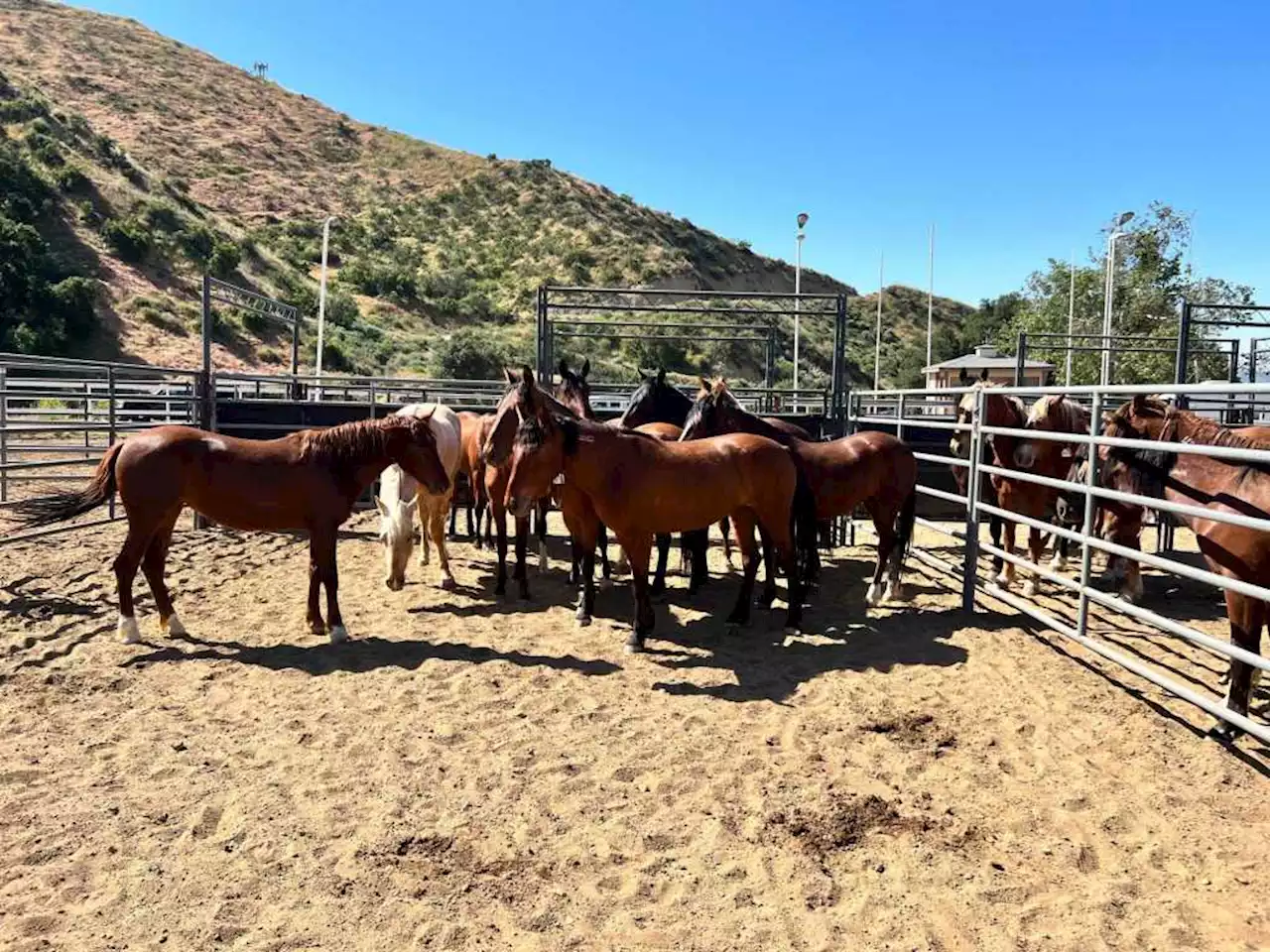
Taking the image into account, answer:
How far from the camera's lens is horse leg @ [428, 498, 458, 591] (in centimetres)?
692

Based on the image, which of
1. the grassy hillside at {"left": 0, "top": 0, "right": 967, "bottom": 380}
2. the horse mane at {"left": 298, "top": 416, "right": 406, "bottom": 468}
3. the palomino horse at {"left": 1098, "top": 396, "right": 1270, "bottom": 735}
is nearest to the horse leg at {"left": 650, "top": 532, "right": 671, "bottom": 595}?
the horse mane at {"left": 298, "top": 416, "right": 406, "bottom": 468}

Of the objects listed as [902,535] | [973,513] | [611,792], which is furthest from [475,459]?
[611,792]

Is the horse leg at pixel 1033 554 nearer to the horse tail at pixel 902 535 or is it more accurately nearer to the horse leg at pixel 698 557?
the horse tail at pixel 902 535

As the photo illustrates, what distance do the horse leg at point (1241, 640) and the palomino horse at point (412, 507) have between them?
469cm

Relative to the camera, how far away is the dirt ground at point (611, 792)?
99.3 inches

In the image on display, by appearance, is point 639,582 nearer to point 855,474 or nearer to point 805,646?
point 805,646

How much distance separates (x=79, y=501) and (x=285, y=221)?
50319 millimetres

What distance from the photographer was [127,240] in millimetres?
34906

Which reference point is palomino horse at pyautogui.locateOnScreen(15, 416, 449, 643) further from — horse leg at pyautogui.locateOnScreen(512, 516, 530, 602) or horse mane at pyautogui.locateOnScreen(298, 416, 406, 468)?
horse leg at pyautogui.locateOnScreen(512, 516, 530, 602)

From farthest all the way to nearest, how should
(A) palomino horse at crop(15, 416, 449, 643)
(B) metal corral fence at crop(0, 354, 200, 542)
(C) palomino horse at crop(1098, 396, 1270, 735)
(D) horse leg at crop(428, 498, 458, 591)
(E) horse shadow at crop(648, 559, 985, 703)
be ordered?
(B) metal corral fence at crop(0, 354, 200, 542) < (D) horse leg at crop(428, 498, 458, 591) < (A) palomino horse at crop(15, 416, 449, 643) < (E) horse shadow at crop(648, 559, 985, 703) < (C) palomino horse at crop(1098, 396, 1270, 735)

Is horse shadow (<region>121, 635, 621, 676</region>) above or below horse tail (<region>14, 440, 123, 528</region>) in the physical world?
below

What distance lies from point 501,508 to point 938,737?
3964 millimetres

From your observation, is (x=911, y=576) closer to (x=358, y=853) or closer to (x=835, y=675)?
(x=835, y=675)

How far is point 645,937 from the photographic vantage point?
8.02ft
